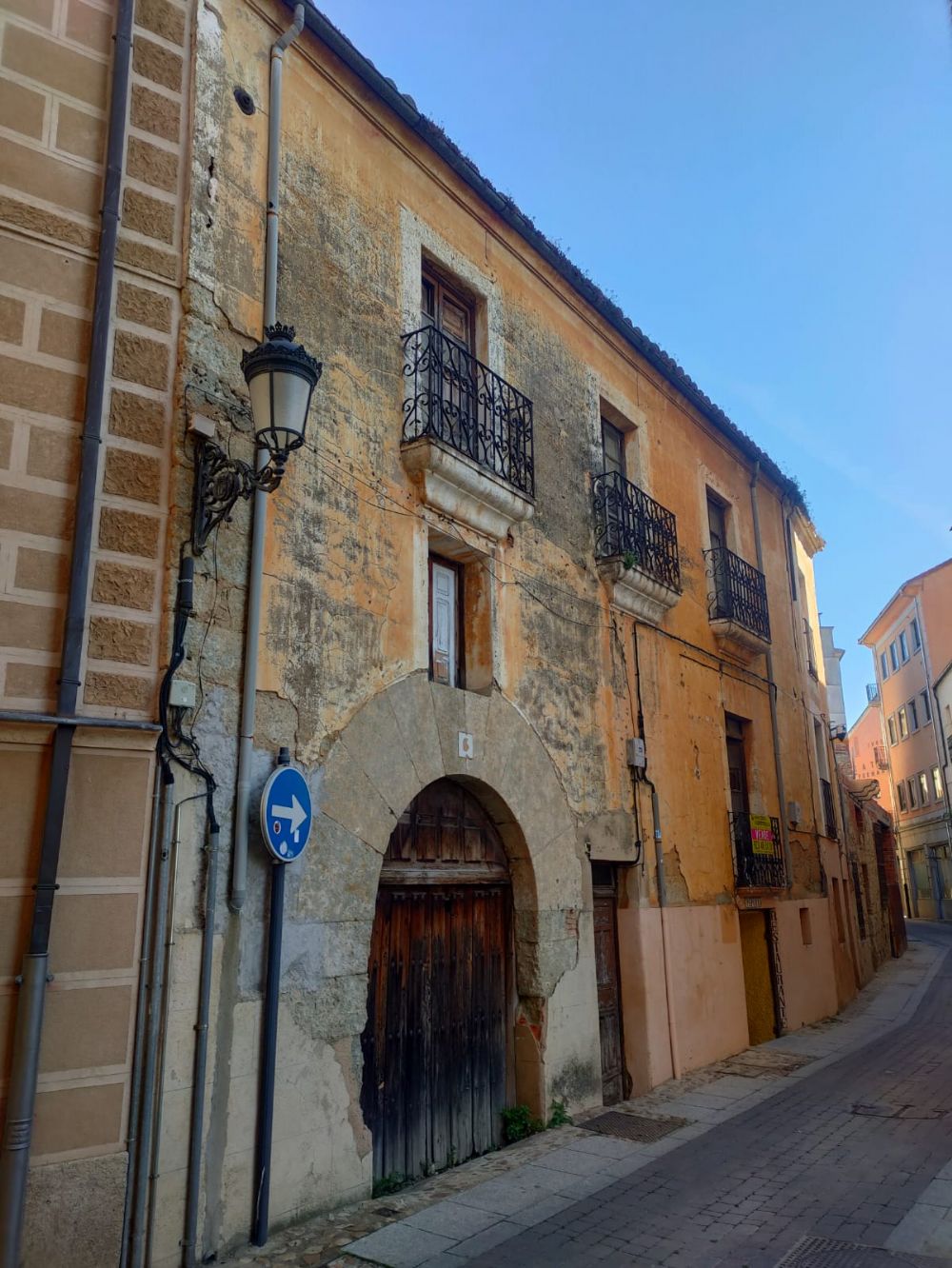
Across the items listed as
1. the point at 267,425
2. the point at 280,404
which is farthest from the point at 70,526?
the point at 280,404

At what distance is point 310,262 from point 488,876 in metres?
4.74

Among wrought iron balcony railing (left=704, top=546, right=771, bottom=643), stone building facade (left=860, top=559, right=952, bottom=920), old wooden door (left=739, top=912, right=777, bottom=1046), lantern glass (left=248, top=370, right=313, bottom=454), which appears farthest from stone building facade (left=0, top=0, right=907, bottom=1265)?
stone building facade (left=860, top=559, right=952, bottom=920)

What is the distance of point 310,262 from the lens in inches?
255

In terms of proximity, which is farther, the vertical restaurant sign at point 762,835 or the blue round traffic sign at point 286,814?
the vertical restaurant sign at point 762,835

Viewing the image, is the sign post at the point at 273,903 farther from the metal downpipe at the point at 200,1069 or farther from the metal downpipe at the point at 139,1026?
the metal downpipe at the point at 139,1026

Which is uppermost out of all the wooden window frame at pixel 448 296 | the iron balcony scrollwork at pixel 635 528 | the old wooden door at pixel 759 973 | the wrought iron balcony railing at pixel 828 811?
the wooden window frame at pixel 448 296

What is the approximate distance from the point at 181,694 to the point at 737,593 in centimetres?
939

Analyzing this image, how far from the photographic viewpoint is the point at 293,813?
5.42m

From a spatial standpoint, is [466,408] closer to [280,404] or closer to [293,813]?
[280,404]

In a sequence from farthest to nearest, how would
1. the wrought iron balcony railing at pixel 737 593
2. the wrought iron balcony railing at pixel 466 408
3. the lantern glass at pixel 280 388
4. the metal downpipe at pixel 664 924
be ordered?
1. the wrought iron balcony railing at pixel 737 593
2. the metal downpipe at pixel 664 924
3. the wrought iron balcony railing at pixel 466 408
4. the lantern glass at pixel 280 388

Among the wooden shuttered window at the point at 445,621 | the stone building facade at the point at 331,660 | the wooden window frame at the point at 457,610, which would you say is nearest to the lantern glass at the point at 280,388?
the stone building facade at the point at 331,660

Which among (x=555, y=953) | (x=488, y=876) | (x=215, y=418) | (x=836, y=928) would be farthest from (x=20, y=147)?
(x=836, y=928)

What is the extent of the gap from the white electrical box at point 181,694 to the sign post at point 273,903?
66 cm

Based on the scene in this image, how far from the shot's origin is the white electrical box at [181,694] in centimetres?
486
